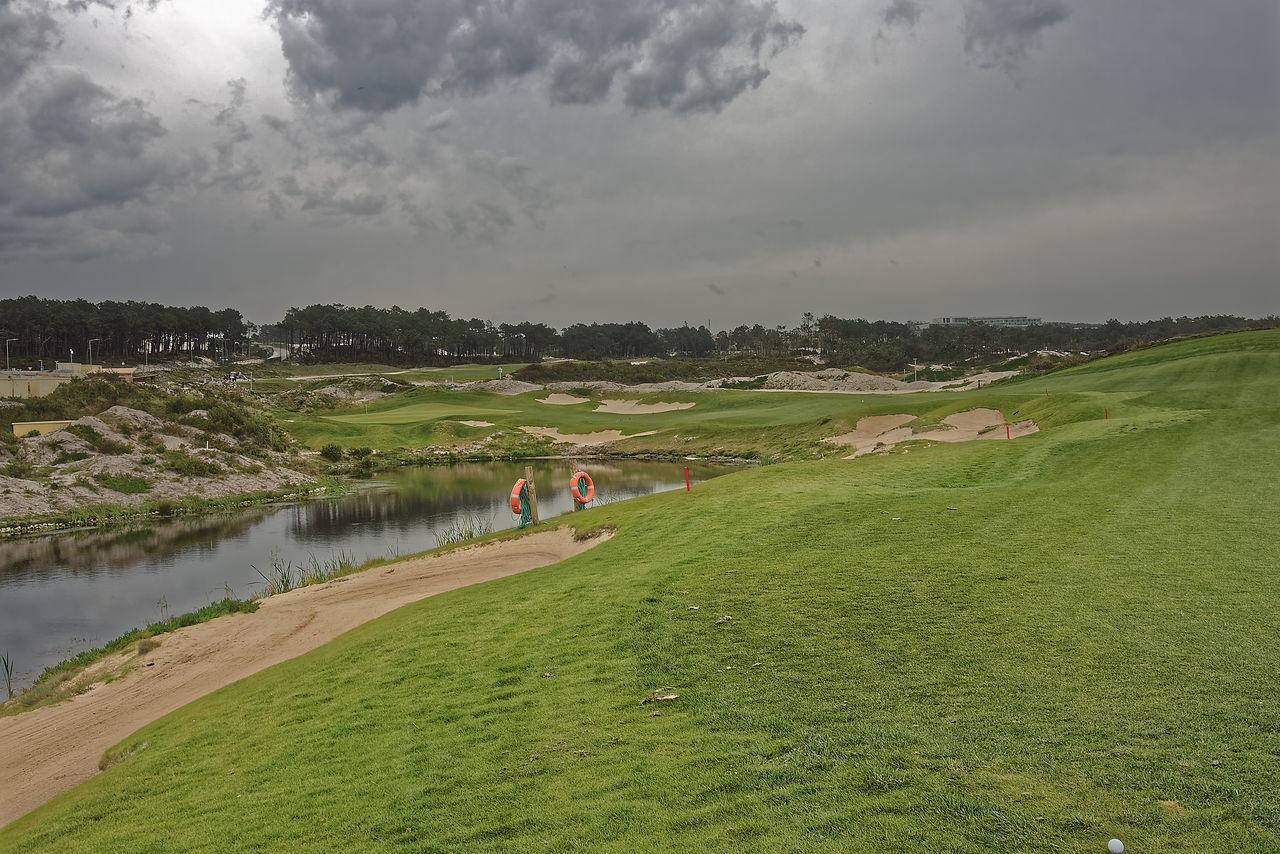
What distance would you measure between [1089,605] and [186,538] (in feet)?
115

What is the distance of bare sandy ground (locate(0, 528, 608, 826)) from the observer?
12555 millimetres

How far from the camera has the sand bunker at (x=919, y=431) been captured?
3853cm

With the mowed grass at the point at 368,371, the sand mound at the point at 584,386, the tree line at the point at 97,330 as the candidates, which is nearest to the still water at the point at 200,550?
the sand mound at the point at 584,386

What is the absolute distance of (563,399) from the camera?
310 feet

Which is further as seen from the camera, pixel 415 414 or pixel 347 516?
pixel 415 414

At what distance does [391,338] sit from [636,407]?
3637 inches

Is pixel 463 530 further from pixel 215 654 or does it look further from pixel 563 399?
pixel 563 399

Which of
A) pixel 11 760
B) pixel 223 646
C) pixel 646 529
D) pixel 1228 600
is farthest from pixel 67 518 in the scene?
pixel 1228 600

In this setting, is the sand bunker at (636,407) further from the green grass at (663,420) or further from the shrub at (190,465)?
the shrub at (190,465)

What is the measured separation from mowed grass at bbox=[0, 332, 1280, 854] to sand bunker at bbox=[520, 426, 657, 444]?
51.2 meters

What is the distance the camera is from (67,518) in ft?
119

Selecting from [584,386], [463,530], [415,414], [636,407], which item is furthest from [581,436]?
[463,530]

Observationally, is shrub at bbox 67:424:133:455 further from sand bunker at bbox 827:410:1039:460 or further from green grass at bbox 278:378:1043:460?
sand bunker at bbox 827:410:1039:460

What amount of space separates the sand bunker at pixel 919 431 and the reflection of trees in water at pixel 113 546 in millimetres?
29812
